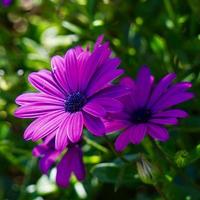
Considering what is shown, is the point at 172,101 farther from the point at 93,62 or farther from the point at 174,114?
the point at 93,62

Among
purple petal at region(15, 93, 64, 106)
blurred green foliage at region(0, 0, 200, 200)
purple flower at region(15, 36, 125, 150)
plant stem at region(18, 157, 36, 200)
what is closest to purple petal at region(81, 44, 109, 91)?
purple flower at region(15, 36, 125, 150)

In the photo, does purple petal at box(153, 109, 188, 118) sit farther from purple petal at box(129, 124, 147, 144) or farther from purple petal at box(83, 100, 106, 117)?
purple petal at box(83, 100, 106, 117)

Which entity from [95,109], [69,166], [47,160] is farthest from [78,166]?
[95,109]

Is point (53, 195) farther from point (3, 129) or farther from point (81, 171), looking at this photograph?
point (81, 171)

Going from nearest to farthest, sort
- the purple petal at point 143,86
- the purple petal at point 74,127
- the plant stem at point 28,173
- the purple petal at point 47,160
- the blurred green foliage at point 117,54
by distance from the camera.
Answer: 1. the purple petal at point 74,127
2. the purple petal at point 143,86
3. the purple petal at point 47,160
4. the blurred green foliage at point 117,54
5. the plant stem at point 28,173

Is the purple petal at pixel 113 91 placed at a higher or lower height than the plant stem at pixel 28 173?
higher

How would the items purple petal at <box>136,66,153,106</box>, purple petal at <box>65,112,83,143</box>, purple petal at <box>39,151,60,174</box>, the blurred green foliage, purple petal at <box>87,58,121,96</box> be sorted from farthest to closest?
the blurred green foliage → purple petal at <box>39,151,60,174</box> → purple petal at <box>136,66,153,106</box> → purple petal at <box>87,58,121,96</box> → purple petal at <box>65,112,83,143</box>

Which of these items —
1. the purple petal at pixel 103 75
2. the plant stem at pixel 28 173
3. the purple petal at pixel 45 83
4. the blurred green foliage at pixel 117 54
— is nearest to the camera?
the purple petal at pixel 103 75

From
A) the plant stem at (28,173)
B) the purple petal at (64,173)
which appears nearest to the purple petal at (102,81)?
the purple petal at (64,173)

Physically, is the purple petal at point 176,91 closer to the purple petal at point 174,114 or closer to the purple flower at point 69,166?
the purple petal at point 174,114
